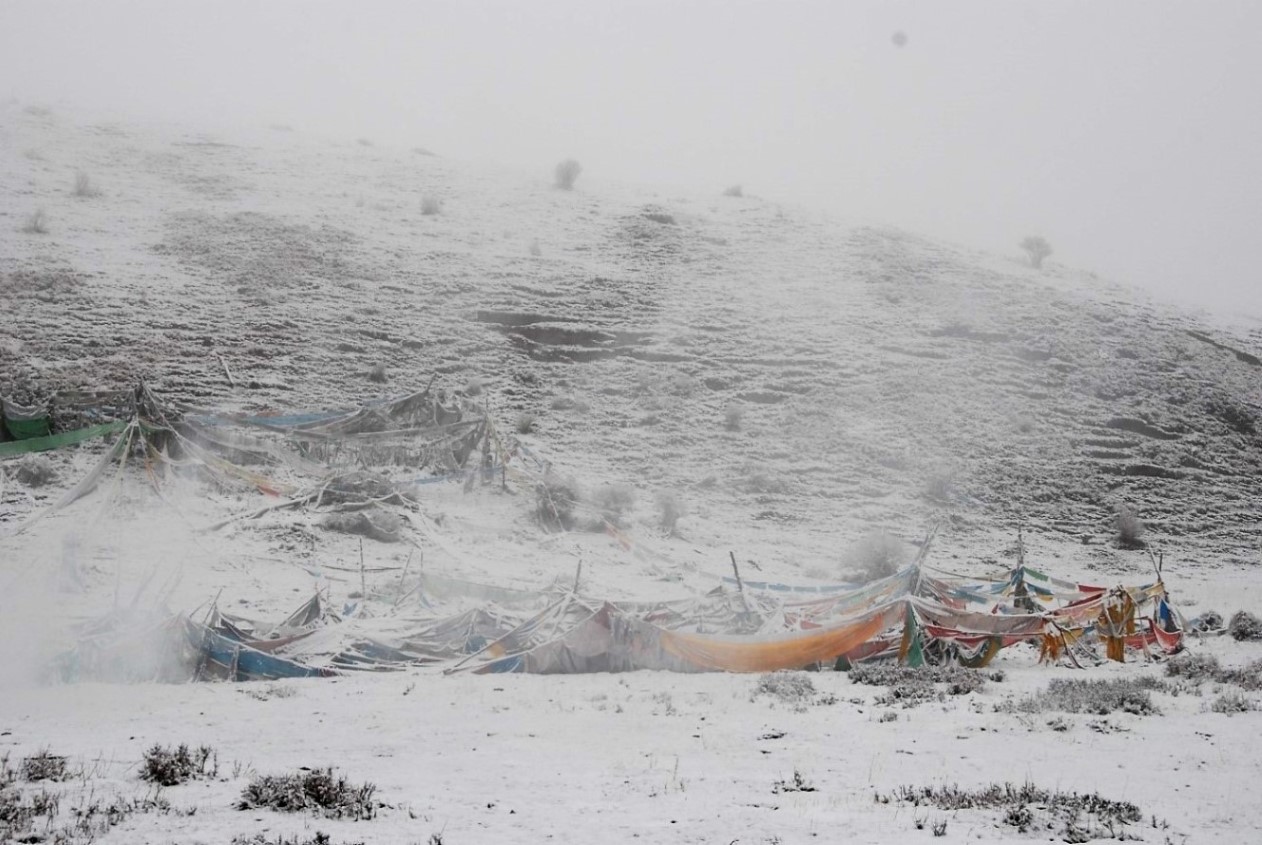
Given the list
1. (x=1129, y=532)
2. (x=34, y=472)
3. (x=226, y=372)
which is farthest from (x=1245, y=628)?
(x=226, y=372)

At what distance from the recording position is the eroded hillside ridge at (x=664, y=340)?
2716cm

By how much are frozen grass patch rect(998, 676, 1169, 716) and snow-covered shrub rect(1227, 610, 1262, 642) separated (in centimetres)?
638

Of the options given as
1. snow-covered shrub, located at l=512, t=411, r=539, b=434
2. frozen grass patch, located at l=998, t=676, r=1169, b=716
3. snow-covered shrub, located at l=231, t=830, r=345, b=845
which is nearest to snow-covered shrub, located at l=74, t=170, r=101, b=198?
snow-covered shrub, located at l=512, t=411, r=539, b=434

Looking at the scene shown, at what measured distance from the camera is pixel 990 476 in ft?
93.7

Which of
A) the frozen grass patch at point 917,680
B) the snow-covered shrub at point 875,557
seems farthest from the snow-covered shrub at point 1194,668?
the snow-covered shrub at point 875,557

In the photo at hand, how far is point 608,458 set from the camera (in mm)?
27312

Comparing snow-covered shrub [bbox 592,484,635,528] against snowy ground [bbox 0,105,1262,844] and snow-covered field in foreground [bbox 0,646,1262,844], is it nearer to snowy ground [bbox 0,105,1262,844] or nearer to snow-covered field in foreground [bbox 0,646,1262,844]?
snowy ground [bbox 0,105,1262,844]

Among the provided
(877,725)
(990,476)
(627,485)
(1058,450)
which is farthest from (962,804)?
(1058,450)

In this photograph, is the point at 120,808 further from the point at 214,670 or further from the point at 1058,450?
the point at 1058,450

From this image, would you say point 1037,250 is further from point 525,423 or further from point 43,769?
point 43,769

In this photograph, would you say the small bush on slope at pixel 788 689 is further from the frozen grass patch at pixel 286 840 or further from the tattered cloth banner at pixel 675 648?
the frozen grass patch at pixel 286 840

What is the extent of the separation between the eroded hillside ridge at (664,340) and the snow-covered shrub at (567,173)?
134 inches

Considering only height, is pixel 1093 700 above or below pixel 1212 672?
above

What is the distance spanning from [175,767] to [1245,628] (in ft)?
58.7
